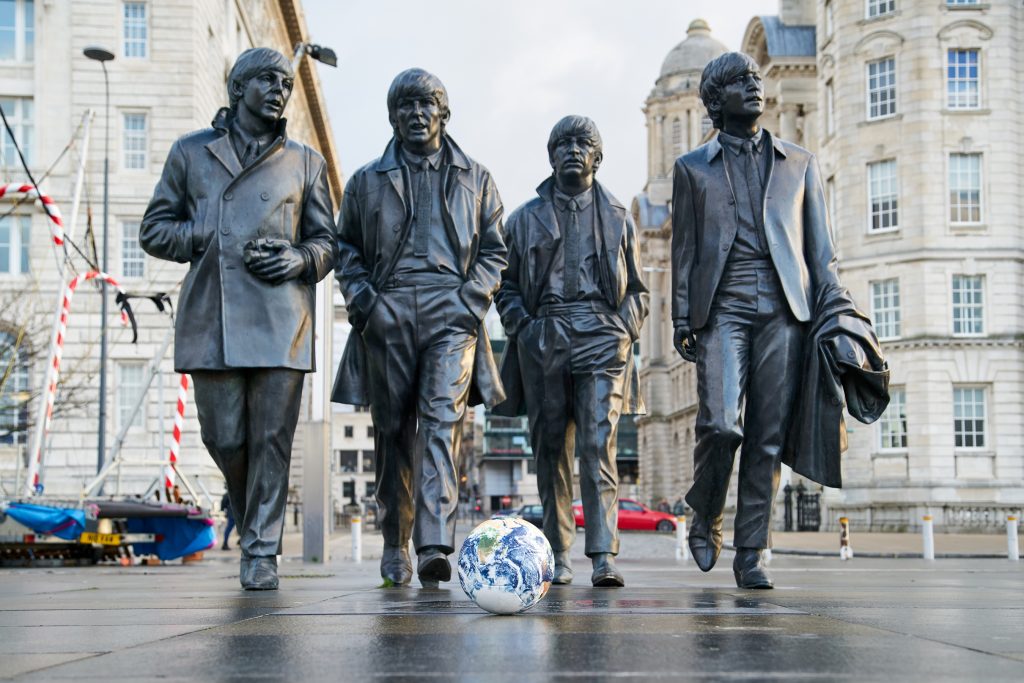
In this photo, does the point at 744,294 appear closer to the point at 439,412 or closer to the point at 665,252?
the point at 439,412

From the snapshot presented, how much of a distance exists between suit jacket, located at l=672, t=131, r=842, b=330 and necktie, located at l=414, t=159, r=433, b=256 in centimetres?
138

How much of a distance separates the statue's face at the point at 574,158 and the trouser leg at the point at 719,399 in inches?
60.7

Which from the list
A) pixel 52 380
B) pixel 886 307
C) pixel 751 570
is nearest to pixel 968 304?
pixel 886 307

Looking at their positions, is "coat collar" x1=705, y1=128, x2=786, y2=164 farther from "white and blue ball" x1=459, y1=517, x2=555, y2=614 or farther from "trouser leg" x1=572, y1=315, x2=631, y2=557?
"white and blue ball" x1=459, y1=517, x2=555, y2=614

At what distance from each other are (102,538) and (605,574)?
1192 cm

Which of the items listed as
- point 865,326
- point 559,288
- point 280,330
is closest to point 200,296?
point 280,330

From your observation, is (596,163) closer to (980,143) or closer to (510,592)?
(510,592)

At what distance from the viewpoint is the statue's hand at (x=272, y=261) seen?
301 inches

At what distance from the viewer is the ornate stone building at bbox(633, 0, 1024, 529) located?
4712 cm

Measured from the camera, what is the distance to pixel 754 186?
27.3ft

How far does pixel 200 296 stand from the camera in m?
7.72

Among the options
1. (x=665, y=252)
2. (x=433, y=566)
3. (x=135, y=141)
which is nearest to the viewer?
(x=433, y=566)

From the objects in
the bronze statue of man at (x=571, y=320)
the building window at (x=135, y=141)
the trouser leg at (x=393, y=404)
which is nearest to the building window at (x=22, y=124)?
the building window at (x=135, y=141)

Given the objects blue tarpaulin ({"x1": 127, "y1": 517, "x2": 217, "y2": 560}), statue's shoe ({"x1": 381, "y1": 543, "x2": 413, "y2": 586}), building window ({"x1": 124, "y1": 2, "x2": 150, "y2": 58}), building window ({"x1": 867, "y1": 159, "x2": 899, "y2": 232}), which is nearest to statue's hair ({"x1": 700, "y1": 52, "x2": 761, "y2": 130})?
statue's shoe ({"x1": 381, "y1": 543, "x2": 413, "y2": 586})
